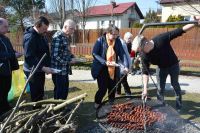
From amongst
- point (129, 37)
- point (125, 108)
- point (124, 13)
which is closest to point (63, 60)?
point (125, 108)

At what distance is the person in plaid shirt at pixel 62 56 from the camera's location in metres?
5.30

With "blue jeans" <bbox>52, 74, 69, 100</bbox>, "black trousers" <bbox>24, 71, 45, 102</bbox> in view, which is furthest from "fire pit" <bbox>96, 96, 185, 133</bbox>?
"black trousers" <bbox>24, 71, 45, 102</bbox>

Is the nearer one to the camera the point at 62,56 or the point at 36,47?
the point at 36,47

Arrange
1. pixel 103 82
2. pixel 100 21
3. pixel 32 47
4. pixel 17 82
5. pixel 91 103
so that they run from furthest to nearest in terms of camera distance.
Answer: pixel 100 21
pixel 17 82
pixel 91 103
pixel 103 82
pixel 32 47

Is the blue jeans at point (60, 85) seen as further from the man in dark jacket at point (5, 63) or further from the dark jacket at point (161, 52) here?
the dark jacket at point (161, 52)

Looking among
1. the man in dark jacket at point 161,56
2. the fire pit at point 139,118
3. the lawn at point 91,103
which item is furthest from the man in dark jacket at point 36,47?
the man in dark jacket at point 161,56

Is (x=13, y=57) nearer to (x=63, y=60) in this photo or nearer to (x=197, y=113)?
(x=63, y=60)

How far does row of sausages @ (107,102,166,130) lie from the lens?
4.15 meters

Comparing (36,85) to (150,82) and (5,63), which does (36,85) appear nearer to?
(5,63)

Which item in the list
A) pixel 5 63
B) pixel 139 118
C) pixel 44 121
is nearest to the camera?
pixel 44 121

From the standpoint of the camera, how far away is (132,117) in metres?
4.36

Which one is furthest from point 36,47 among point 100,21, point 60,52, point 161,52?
point 100,21

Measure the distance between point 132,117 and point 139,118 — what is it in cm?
10

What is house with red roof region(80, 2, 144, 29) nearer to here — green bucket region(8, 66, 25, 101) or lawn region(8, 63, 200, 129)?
lawn region(8, 63, 200, 129)
